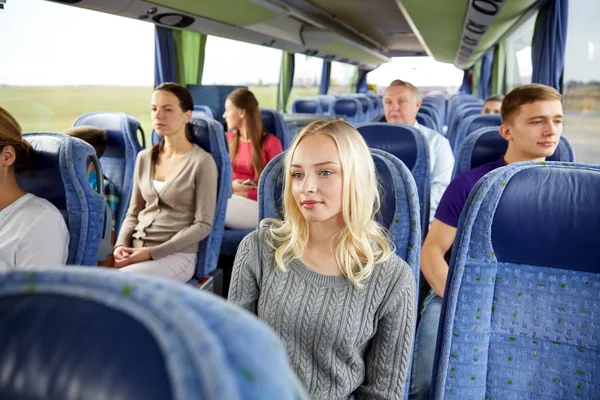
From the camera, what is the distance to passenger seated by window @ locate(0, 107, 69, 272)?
1820mm

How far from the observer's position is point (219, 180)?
3.16 m

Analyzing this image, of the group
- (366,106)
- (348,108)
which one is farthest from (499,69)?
(348,108)

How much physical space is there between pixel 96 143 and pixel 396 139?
1809mm

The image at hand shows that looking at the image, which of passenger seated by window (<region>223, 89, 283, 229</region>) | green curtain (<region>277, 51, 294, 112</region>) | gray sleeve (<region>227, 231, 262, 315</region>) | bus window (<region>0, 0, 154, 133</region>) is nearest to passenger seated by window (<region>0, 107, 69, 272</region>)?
gray sleeve (<region>227, 231, 262, 315</region>)

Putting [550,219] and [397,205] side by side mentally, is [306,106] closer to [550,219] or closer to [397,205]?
[397,205]

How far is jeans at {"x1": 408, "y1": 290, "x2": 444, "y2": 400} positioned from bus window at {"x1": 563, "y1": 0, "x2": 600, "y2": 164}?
3118mm

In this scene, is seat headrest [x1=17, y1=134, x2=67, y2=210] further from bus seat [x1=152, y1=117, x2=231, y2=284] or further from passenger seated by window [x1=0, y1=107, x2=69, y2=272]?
bus seat [x1=152, y1=117, x2=231, y2=284]

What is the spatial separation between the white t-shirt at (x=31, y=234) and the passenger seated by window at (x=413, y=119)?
2.54 metres

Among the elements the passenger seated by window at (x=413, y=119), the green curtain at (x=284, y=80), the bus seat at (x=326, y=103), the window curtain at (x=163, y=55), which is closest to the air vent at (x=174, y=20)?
the window curtain at (x=163, y=55)

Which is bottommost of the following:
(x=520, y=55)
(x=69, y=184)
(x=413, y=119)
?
(x=69, y=184)

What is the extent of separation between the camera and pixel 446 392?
145 cm

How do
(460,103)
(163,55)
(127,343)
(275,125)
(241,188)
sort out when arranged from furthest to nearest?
1. (460,103)
2. (163,55)
3. (275,125)
4. (241,188)
5. (127,343)

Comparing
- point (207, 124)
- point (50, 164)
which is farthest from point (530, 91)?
point (50, 164)

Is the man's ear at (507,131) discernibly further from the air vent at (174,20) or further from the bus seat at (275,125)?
the air vent at (174,20)
